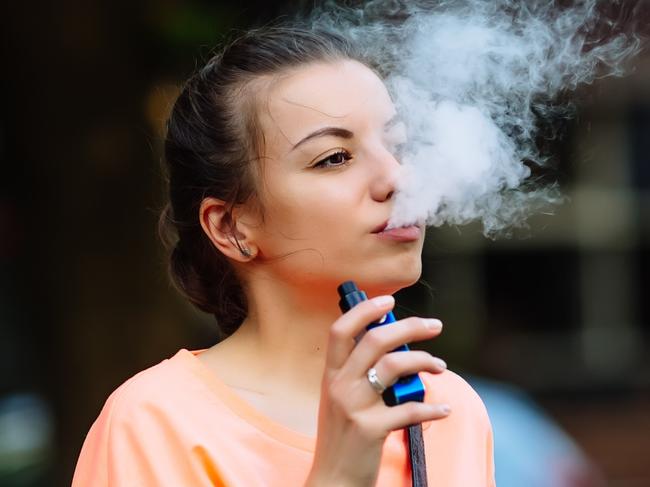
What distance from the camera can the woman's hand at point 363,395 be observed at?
1.69 meters

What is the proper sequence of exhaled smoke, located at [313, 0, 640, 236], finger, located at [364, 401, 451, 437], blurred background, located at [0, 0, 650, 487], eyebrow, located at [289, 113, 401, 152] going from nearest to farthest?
finger, located at [364, 401, 451, 437] → eyebrow, located at [289, 113, 401, 152] → exhaled smoke, located at [313, 0, 640, 236] → blurred background, located at [0, 0, 650, 487]

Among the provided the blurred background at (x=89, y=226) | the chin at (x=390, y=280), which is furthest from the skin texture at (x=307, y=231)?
the blurred background at (x=89, y=226)

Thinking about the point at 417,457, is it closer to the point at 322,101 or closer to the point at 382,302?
the point at 382,302

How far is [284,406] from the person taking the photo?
6.84 ft

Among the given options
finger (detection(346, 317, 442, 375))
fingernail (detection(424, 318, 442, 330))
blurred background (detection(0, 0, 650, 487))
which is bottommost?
finger (detection(346, 317, 442, 375))

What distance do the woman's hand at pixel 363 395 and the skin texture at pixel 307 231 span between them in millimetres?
226

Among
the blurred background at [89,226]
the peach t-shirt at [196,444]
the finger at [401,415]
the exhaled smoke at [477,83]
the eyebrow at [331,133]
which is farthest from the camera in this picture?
the blurred background at [89,226]

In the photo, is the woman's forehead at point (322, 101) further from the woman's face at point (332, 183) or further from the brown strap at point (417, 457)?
the brown strap at point (417, 457)

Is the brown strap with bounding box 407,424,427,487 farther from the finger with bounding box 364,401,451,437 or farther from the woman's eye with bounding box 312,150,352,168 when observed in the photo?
the woman's eye with bounding box 312,150,352,168

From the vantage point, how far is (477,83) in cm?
234

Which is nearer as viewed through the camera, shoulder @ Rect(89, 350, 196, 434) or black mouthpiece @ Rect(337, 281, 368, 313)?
black mouthpiece @ Rect(337, 281, 368, 313)

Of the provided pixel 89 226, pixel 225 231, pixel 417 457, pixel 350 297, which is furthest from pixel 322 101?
pixel 89 226

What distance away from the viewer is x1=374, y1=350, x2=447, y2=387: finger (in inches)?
66.3

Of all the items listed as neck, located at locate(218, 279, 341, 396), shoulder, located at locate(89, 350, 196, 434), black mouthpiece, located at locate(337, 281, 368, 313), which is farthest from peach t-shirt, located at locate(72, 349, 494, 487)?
black mouthpiece, located at locate(337, 281, 368, 313)
